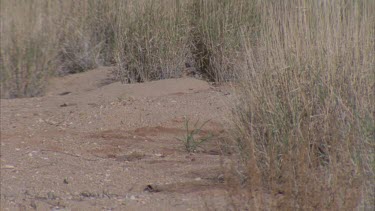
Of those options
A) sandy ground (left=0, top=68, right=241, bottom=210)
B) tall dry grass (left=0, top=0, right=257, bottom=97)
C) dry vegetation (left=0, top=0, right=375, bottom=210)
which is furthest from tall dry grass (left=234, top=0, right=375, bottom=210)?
tall dry grass (left=0, top=0, right=257, bottom=97)

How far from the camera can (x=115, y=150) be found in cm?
718

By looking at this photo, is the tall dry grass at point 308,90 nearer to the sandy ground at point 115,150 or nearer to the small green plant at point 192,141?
the sandy ground at point 115,150

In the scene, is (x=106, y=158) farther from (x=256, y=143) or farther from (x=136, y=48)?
(x=136, y=48)

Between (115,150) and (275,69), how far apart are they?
1946 millimetres

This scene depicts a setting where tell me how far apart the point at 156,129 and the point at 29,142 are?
1223mm

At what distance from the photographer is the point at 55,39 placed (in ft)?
35.5

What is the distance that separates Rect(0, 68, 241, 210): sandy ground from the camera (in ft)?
18.5

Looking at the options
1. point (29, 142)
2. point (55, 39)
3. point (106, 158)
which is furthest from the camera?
point (55, 39)

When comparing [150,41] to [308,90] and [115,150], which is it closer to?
[115,150]

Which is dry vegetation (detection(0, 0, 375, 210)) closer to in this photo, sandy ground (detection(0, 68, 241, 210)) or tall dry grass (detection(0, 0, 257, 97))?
tall dry grass (detection(0, 0, 257, 97))

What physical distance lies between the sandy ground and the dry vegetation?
1.17 ft

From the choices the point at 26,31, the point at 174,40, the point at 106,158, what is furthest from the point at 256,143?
the point at 26,31

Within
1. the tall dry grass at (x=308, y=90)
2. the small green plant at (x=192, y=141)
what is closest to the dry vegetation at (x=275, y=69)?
the tall dry grass at (x=308, y=90)

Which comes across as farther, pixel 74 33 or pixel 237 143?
pixel 74 33
